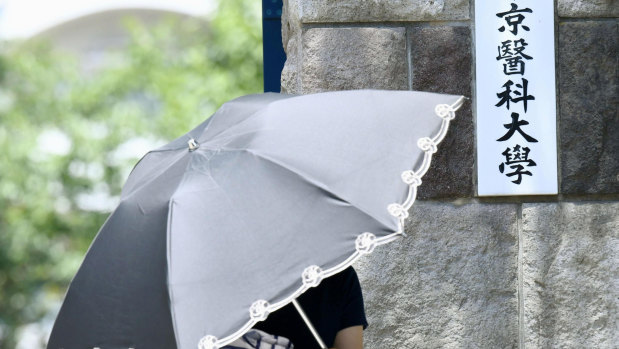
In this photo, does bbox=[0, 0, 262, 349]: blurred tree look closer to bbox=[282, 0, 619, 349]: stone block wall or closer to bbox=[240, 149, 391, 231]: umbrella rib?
bbox=[282, 0, 619, 349]: stone block wall

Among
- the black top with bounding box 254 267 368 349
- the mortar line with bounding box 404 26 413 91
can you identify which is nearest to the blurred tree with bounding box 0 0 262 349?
the mortar line with bounding box 404 26 413 91

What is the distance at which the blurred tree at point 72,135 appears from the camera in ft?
38.3

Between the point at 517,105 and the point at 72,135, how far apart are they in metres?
9.49

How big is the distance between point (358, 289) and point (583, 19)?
5.81 feet

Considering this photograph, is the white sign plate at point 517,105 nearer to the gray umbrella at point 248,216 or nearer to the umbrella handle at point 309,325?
the gray umbrella at point 248,216

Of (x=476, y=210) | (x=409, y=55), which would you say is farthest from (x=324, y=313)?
(x=409, y=55)

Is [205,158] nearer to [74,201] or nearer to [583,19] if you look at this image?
[583,19]

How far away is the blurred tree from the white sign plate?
8.18m

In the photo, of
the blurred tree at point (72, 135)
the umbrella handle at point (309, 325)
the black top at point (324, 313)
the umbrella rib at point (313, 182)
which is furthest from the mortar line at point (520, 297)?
the blurred tree at point (72, 135)

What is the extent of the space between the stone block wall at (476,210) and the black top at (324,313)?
1117mm

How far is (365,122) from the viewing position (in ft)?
6.84

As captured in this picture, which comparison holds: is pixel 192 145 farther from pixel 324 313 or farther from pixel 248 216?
pixel 324 313

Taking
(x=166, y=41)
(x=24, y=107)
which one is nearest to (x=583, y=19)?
(x=24, y=107)

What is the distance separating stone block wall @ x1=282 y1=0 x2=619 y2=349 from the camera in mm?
3328
